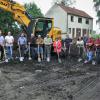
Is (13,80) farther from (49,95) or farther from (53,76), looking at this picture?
(49,95)

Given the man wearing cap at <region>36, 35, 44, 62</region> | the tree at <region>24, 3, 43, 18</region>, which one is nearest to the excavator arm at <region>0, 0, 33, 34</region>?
the man wearing cap at <region>36, 35, 44, 62</region>

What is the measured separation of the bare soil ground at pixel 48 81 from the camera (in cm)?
1415

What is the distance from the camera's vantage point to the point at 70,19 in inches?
3036

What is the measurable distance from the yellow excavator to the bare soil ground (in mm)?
4099

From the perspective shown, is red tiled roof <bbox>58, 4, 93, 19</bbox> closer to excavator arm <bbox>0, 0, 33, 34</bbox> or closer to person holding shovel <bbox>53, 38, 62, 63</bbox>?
excavator arm <bbox>0, 0, 33, 34</bbox>

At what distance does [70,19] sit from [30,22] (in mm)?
49135

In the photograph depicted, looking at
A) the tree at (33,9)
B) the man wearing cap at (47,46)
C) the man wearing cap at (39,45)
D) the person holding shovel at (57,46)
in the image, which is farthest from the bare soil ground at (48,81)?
the tree at (33,9)

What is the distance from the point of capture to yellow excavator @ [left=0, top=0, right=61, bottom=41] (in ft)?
89.7

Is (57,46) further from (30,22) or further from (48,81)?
(48,81)

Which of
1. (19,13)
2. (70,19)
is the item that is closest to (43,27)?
(19,13)

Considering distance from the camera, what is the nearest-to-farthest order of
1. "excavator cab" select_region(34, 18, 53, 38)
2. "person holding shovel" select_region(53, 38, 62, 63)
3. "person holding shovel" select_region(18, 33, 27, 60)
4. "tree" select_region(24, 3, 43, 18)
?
"person holding shovel" select_region(18, 33, 27, 60) → "person holding shovel" select_region(53, 38, 62, 63) → "excavator cab" select_region(34, 18, 53, 38) → "tree" select_region(24, 3, 43, 18)

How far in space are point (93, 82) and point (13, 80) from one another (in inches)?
140

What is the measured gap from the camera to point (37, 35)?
93.6 feet

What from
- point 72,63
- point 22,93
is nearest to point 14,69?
point 72,63
